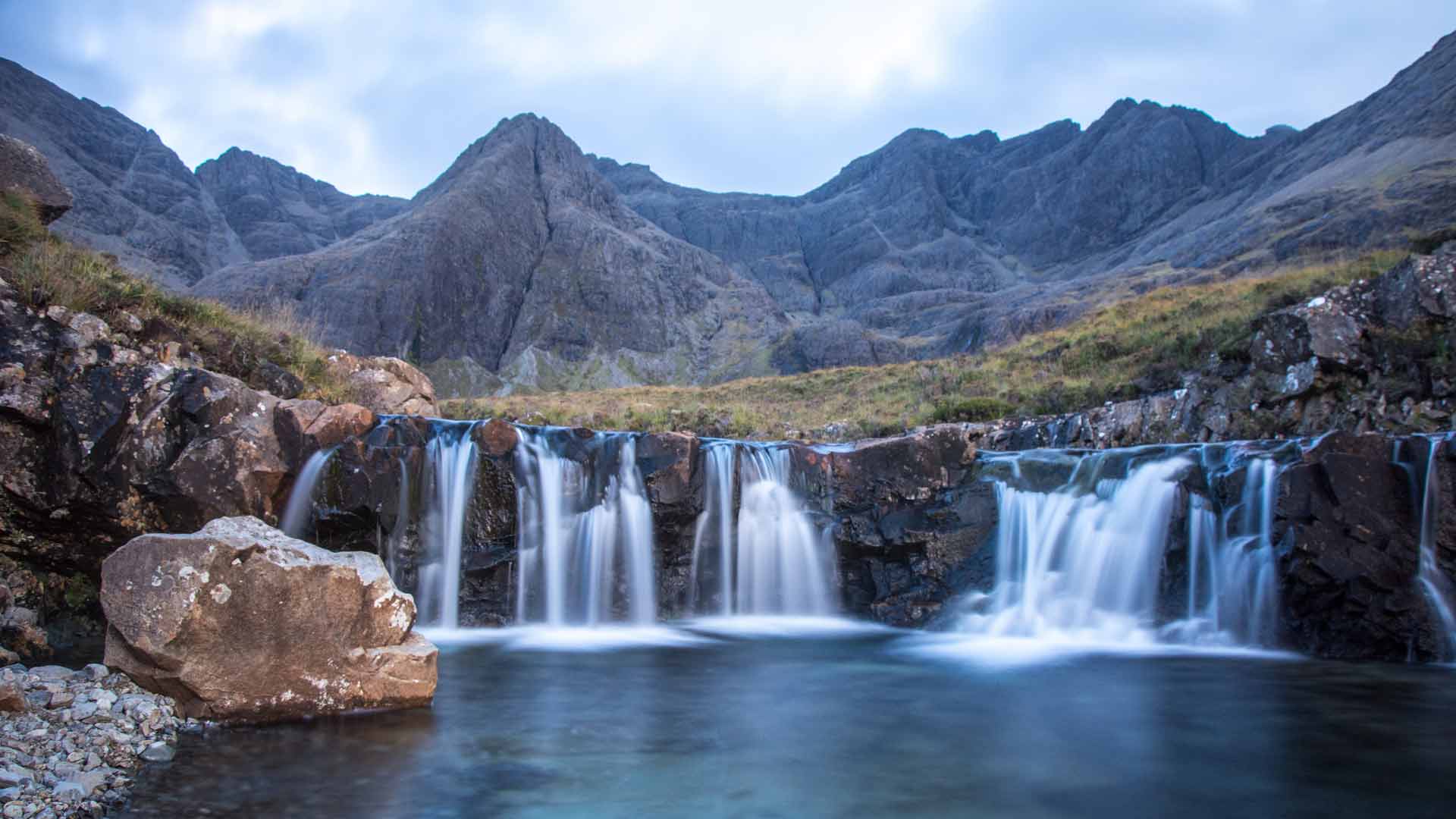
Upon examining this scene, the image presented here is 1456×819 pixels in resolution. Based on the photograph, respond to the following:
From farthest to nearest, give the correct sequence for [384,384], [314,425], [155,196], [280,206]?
1. [280,206]
2. [155,196]
3. [384,384]
4. [314,425]

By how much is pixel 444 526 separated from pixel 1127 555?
32.8ft

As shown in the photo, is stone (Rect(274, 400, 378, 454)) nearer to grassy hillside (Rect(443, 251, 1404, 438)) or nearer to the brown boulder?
the brown boulder

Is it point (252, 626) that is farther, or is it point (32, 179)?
point (32, 179)

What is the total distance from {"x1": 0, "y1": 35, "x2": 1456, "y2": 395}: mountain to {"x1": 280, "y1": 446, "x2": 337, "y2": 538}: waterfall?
34.9 m

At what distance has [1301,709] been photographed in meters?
7.60

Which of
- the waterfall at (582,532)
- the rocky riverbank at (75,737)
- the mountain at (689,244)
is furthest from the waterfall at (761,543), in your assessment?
the mountain at (689,244)

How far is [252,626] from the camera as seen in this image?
6.44 m

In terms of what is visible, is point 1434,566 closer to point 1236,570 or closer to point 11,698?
point 1236,570

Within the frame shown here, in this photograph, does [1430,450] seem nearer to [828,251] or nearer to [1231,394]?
[1231,394]

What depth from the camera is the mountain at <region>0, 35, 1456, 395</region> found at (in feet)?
198

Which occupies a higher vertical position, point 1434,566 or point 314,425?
point 314,425

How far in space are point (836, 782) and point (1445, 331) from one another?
1391 centimetres

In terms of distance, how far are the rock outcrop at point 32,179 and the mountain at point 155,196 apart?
63701mm

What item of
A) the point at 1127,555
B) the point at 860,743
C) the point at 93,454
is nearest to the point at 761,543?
the point at 1127,555
